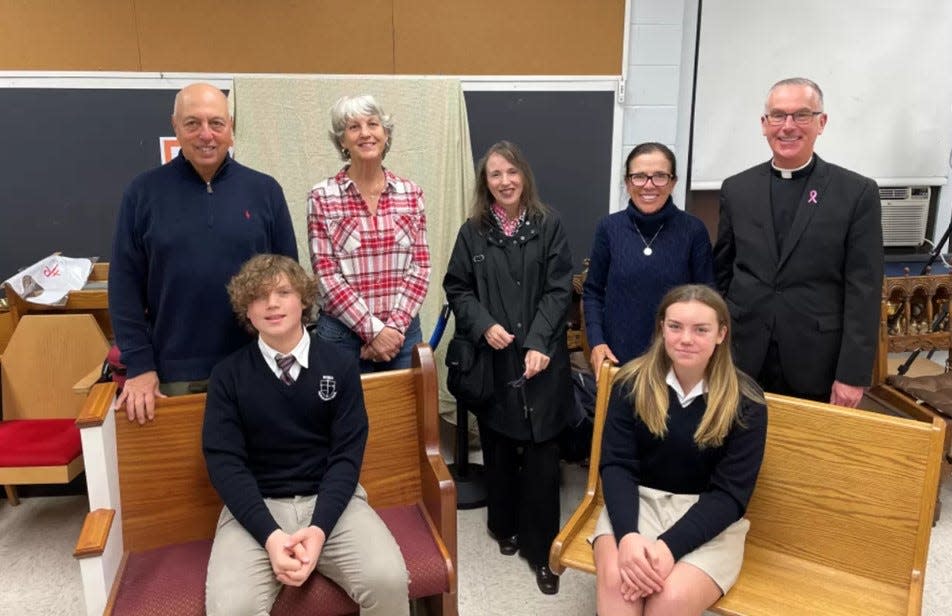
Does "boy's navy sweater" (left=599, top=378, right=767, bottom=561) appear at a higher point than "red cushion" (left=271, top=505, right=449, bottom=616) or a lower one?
higher

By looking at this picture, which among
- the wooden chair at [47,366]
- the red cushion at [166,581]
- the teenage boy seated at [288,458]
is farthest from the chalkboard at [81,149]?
the red cushion at [166,581]

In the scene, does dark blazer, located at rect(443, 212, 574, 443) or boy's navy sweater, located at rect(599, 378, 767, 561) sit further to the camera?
dark blazer, located at rect(443, 212, 574, 443)

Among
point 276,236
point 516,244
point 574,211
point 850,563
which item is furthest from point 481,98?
point 850,563

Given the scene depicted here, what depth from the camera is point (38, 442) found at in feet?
8.01

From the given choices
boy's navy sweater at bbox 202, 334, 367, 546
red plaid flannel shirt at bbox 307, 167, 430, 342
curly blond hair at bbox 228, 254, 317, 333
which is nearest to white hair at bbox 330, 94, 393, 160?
red plaid flannel shirt at bbox 307, 167, 430, 342

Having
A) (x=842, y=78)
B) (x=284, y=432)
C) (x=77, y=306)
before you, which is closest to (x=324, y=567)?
(x=284, y=432)

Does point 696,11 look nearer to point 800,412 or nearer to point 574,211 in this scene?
point 574,211

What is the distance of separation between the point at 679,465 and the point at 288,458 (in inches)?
37.7

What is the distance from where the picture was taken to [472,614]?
2.13 m

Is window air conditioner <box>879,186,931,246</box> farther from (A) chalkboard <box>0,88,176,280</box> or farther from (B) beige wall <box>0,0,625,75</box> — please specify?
(A) chalkboard <box>0,88,176,280</box>

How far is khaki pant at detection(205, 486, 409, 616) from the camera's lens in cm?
154

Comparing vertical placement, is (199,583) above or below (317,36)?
below

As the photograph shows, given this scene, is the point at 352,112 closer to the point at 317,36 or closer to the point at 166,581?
the point at 166,581

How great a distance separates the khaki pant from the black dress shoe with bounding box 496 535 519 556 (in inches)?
31.6
